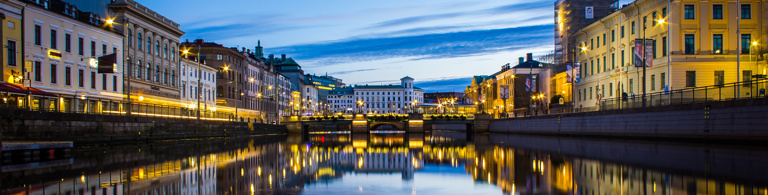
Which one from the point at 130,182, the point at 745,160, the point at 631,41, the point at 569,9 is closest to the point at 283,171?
the point at 130,182

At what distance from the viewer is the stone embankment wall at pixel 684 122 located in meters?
31.4

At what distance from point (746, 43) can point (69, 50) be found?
5176 centimetres

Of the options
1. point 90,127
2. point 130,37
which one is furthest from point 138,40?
point 90,127

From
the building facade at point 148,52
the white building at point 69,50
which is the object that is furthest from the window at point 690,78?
the building facade at point 148,52

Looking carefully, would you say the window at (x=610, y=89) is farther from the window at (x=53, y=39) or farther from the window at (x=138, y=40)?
the window at (x=53, y=39)

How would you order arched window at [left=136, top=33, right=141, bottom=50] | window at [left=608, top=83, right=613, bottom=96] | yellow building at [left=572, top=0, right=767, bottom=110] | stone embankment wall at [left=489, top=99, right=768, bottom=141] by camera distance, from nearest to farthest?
stone embankment wall at [left=489, top=99, right=768, bottom=141] → yellow building at [left=572, top=0, right=767, bottom=110] → arched window at [left=136, top=33, right=141, bottom=50] → window at [left=608, top=83, right=613, bottom=96]

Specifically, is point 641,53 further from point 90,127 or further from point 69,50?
point 69,50

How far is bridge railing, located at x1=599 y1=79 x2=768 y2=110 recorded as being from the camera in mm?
32906

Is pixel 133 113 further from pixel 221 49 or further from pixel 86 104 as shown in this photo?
pixel 221 49

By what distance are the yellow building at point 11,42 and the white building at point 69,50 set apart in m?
0.76

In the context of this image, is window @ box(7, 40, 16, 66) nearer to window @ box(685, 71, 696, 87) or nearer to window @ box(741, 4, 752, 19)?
window @ box(685, 71, 696, 87)

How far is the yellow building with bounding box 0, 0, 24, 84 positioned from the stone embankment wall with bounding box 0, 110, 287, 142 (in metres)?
7.92

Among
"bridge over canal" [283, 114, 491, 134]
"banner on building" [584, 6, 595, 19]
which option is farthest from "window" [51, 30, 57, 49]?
"banner on building" [584, 6, 595, 19]

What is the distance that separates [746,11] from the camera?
55219 millimetres
